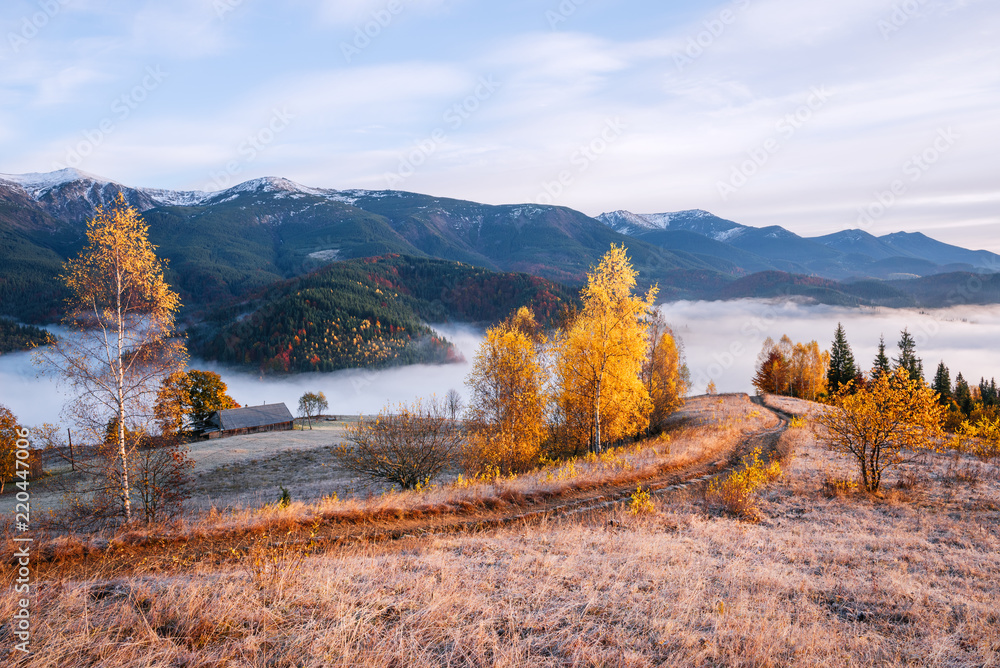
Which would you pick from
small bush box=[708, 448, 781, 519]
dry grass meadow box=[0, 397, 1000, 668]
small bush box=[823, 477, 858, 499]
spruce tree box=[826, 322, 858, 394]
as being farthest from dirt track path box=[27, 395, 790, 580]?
spruce tree box=[826, 322, 858, 394]

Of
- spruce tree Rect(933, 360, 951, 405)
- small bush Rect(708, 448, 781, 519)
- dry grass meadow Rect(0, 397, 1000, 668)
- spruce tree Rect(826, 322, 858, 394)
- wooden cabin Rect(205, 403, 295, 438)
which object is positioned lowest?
wooden cabin Rect(205, 403, 295, 438)

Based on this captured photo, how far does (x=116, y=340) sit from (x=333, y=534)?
33.0 ft

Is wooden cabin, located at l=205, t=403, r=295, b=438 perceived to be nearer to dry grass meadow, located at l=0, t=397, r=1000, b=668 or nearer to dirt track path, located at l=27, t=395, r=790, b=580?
dirt track path, located at l=27, t=395, r=790, b=580

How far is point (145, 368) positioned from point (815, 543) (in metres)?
20.3

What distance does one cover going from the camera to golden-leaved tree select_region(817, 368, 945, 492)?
15.8 m

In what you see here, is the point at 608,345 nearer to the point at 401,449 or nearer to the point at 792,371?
the point at 401,449

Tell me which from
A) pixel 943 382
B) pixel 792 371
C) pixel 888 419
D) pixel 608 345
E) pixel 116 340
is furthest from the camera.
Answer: pixel 792 371

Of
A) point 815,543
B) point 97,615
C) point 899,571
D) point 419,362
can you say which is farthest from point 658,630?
point 419,362

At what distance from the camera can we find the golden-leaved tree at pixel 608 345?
24.7 meters

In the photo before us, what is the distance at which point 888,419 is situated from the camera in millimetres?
16125

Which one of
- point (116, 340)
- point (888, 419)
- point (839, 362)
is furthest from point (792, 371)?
point (116, 340)

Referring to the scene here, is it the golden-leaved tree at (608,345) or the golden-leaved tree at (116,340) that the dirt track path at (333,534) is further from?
the golden-leaved tree at (608,345)

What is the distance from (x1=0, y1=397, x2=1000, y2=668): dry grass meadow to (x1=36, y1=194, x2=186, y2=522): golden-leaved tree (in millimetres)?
5098

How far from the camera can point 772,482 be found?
57.8ft
